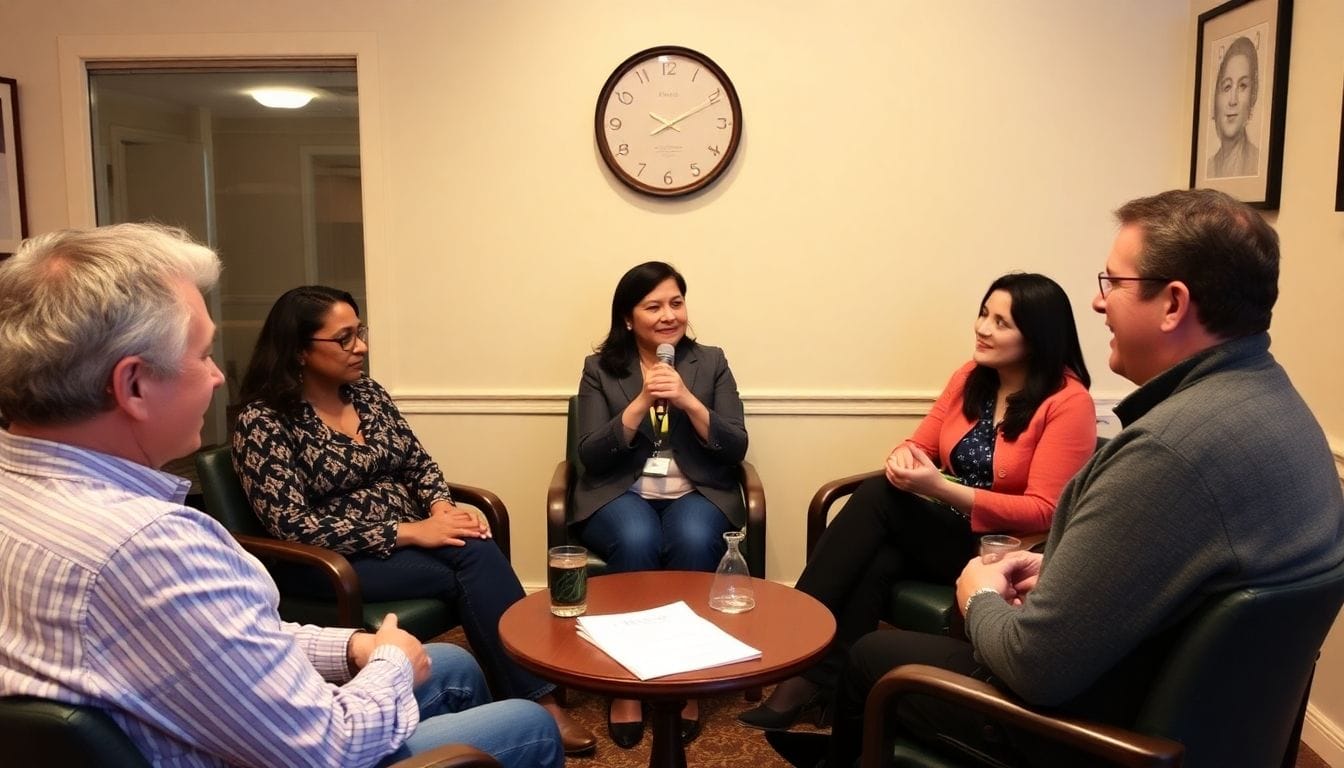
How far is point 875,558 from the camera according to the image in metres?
2.88

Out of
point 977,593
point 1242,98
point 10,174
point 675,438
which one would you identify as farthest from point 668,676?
point 10,174

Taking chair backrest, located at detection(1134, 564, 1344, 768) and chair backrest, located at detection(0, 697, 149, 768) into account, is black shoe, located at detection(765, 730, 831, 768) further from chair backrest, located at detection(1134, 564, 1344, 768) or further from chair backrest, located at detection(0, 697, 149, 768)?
chair backrest, located at detection(0, 697, 149, 768)

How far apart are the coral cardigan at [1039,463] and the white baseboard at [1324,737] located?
32.1 inches

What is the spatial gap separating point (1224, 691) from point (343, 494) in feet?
7.19

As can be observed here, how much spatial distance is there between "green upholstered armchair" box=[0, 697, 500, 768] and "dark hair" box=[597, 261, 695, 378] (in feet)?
7.44

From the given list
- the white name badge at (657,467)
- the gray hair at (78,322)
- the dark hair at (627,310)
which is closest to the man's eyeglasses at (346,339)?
the dark hair at (627,310)

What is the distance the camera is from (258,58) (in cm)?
369

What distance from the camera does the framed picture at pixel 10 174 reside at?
366 cm

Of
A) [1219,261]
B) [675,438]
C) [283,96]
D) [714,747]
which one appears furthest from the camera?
[283,96]

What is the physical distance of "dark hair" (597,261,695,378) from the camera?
10.9 feet

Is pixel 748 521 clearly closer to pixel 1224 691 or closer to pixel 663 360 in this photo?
pixel 663 360

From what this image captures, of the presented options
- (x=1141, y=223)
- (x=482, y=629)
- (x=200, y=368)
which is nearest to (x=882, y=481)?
(x=482, y=629)

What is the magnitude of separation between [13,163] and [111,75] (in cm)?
46

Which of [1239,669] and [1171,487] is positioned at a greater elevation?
[1171,487]
